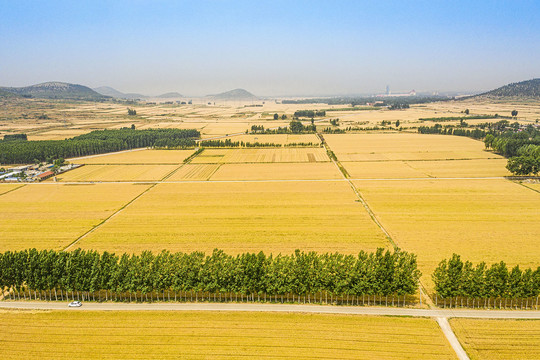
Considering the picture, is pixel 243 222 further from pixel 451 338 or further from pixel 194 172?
pixel 194 172

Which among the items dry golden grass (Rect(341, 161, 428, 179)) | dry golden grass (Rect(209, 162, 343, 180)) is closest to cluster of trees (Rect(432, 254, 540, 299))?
dry golden grass (Rect(341, 161, 428, 179))

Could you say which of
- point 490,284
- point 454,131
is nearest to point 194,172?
point 490,284

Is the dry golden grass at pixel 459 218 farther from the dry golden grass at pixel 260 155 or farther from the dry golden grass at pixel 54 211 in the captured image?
the dry golden grass at pixel 54 211

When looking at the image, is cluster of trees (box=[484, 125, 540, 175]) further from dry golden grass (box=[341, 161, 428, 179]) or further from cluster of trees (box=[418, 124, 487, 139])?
dry golden grass (box=[341, 161, 428, 179])

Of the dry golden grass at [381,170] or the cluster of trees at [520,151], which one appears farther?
the dry golden grass at [381,170]

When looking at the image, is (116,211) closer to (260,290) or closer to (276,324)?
(260,290)

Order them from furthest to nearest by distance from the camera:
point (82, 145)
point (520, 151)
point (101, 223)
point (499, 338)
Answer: point (82, 145)
point (520, 151)
point (101, 223)
point (499, 338)

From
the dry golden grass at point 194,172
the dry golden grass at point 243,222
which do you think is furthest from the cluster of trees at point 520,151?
the dry golden grass at point 194,172
